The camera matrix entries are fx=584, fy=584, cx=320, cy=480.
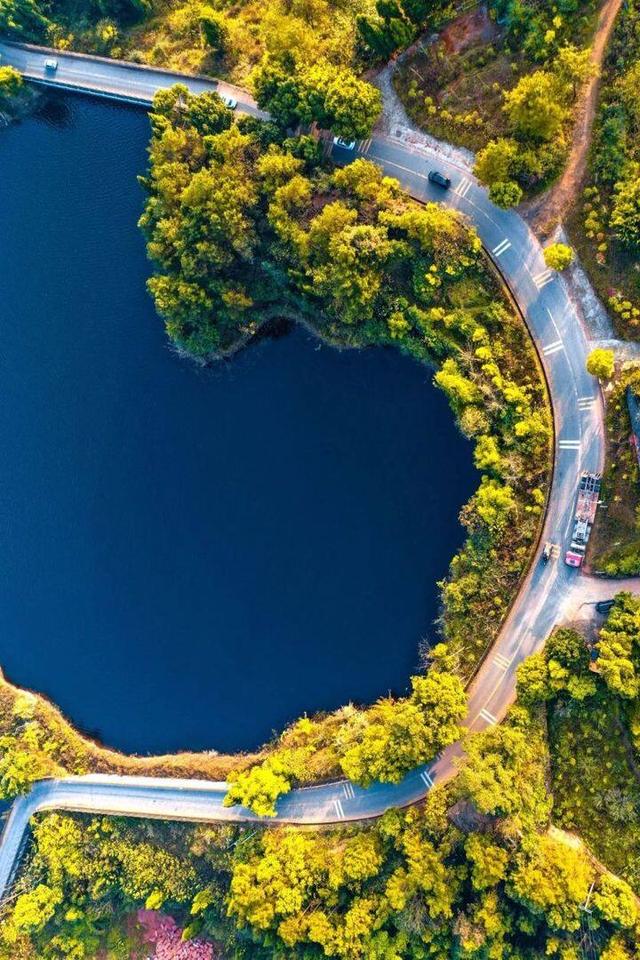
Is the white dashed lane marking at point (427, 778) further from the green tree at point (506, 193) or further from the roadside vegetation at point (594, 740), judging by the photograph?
the green tree at point (506, 193)

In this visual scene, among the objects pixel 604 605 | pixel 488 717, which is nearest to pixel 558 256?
pixel 604 605

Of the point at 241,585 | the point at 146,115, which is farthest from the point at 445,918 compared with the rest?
the point at 146,115

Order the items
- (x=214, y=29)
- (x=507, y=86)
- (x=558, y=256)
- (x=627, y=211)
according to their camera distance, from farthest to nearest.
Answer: (x=214, y=29) → (x=507, y=86) → (x=558, y=256) → (x=627, y=211)

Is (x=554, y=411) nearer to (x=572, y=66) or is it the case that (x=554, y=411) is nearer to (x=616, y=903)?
(x=572, y=66)

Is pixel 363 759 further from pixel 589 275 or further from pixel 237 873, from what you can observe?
pixel 589 275

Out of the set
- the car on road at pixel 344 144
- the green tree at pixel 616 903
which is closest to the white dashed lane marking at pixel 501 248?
the car on road at pixel 344 144

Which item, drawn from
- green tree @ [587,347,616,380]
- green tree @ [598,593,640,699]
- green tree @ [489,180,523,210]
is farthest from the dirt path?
green tree @ [598,593,640,699]
